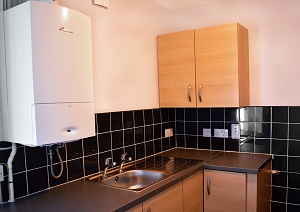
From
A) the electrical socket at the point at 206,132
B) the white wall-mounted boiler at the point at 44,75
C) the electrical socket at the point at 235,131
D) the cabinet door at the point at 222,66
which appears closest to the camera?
the white wall-mounted boiler at the point at 44,75

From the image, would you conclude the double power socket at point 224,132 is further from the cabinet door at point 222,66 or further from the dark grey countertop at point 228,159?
the cabinet door at point 222,66

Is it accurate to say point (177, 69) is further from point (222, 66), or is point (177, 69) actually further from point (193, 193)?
point (193, 193)

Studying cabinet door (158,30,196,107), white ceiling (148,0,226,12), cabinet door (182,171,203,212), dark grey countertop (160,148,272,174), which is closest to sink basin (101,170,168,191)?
cabinet door (182,171,203,212)

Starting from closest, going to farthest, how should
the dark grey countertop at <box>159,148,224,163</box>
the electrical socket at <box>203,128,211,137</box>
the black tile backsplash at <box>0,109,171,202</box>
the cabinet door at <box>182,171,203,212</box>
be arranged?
the black tile backsplash at <box>0,109,171,202</box>, the cabinet door at <box>182,171,203,212</box>, the dark grey countertop at <box>159,148,224,163</box>, the electrical socket at <box>203,128,211,137</box>

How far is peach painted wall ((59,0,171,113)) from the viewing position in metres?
2.00

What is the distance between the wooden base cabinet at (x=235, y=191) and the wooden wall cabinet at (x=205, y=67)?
594 millimetres

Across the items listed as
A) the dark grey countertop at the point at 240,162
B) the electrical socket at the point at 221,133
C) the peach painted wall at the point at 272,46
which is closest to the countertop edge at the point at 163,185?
the dark grey countertop at the point at 240,162

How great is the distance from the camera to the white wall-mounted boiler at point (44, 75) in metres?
1.27

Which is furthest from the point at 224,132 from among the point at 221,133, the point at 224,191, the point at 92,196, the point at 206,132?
the point at 92,196

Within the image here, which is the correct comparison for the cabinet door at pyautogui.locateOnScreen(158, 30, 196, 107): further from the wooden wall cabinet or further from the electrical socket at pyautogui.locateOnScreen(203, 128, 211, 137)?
the electrical socket at pyautogui.locateOnScreen(203, 128, 211, 137)

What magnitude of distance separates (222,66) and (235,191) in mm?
1033

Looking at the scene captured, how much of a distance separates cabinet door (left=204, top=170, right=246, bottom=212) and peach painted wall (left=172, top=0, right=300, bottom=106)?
80 cm

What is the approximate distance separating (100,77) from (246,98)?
133 cm

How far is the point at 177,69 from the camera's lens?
2551mm
